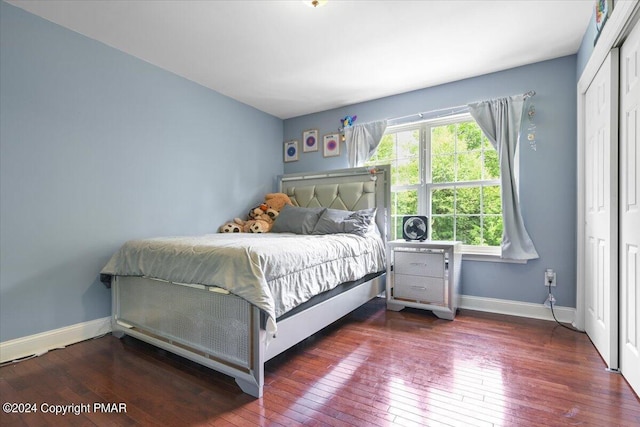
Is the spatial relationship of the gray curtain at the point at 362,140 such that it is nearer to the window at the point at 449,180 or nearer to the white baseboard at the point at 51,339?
the window at the point at 449,180

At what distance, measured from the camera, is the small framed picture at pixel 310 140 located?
4242mm

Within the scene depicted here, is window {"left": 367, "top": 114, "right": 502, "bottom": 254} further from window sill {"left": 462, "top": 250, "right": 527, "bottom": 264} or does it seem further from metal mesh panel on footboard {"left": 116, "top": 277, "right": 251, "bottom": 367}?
metal mesh panel on footboard {"left": 116, "top": 277, "right": 251, "bottom": 367}

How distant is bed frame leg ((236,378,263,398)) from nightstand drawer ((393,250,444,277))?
1.87 metres

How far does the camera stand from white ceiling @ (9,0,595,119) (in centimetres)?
212

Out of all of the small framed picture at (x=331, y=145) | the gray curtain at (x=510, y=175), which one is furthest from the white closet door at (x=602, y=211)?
the small framed picture at (x=331, y=145)

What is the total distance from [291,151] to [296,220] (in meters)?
1.50

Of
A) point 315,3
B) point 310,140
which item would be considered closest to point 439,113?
point 310,140

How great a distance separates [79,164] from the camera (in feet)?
7.85

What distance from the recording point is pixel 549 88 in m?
2.85

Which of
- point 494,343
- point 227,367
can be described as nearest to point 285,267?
point 227,367

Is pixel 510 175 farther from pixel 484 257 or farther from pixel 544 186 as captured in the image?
pixel 484 257

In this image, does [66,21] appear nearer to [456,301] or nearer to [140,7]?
[140,7]

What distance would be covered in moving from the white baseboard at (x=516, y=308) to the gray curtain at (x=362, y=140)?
1936mm

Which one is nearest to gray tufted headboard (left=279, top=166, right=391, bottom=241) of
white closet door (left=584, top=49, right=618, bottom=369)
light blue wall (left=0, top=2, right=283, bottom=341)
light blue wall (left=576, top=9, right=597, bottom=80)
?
light blue wall (left=0, top=2, right=283, bottom=341)
